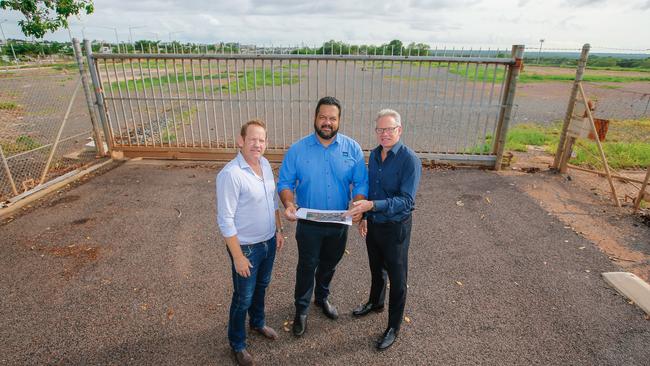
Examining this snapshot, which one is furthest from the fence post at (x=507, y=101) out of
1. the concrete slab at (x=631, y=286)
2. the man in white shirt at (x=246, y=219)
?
the man in white shirt at (x=246, y=219)

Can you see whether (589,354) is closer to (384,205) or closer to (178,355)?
(384,205)

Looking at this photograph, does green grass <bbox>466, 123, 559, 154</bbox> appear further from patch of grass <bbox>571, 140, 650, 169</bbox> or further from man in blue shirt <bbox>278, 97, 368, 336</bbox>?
man in blue shirt <bbox>278, 97, 368, 336</bbox>

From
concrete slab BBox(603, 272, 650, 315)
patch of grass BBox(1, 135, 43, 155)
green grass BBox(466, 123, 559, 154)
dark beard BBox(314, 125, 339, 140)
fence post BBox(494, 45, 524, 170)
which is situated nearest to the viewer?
dark beard BBox(314, 125, 339, 140)

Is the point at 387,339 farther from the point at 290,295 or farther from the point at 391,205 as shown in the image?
→ the point at 391,205

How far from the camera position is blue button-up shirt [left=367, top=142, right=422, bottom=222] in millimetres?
2734

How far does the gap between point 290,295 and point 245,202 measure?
1.62m

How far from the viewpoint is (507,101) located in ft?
23.5

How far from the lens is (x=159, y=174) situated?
7.25 meters

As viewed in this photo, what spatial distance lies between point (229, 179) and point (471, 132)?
1160 centimetres

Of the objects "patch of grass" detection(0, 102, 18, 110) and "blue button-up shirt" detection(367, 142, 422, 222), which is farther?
"patch of grass" detection(0, 102, 18, 110)

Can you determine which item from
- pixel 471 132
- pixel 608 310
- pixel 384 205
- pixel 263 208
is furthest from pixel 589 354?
pixel 471 132

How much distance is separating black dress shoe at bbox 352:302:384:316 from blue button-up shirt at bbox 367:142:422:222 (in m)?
1.07

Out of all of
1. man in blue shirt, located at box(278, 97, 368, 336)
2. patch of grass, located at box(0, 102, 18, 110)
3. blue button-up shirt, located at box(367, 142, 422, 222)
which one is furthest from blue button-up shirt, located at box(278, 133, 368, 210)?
patch of grass, located at box(0, 102, 18, 110)

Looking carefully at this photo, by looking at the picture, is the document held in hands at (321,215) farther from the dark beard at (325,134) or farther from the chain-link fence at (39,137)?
the chain-link fence at (39,137)
